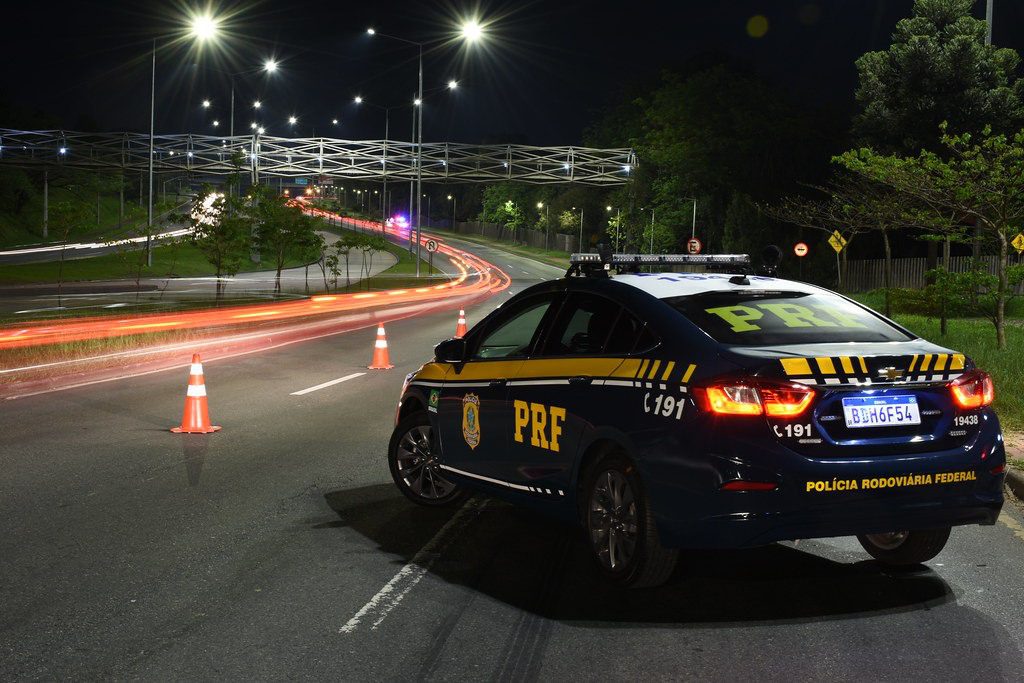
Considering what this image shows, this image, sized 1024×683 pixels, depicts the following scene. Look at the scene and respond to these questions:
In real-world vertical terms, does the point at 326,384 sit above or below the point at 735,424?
below

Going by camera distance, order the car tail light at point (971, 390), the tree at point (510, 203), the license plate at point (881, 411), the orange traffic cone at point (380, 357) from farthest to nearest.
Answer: the tree at point (510, 203) → the orange traffic cone at point (380, 357) → the car tail light at point (971, 390) → the license plate at point (881, 411)

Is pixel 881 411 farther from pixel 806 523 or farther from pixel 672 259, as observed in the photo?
pixel 672 259

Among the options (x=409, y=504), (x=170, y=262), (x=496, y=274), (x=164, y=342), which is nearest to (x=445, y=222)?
(x=496, y=274)

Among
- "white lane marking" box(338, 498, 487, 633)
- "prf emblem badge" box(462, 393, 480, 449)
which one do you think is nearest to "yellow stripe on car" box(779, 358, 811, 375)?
"white lane marking" box(338, 498, 487, 633)

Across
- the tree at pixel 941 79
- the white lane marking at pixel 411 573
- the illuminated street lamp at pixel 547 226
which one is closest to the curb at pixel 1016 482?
the white lane marking at pixel 411 573

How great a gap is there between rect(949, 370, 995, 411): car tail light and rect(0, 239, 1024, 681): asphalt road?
3.41 feet

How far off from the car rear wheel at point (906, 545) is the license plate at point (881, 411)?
3.03 feet

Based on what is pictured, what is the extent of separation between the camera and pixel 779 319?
19.3 ft

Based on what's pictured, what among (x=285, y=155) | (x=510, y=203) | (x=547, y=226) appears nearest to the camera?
(x=285, y=155)

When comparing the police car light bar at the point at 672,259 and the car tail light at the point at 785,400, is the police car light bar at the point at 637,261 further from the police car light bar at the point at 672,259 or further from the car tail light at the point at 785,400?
the car tail light at the point at 785,400

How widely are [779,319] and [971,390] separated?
1003 mm

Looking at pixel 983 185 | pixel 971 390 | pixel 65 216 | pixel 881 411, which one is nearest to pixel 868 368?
pixel 881 411

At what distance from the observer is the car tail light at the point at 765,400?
5.17 m

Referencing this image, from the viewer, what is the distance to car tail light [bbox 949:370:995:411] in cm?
555
